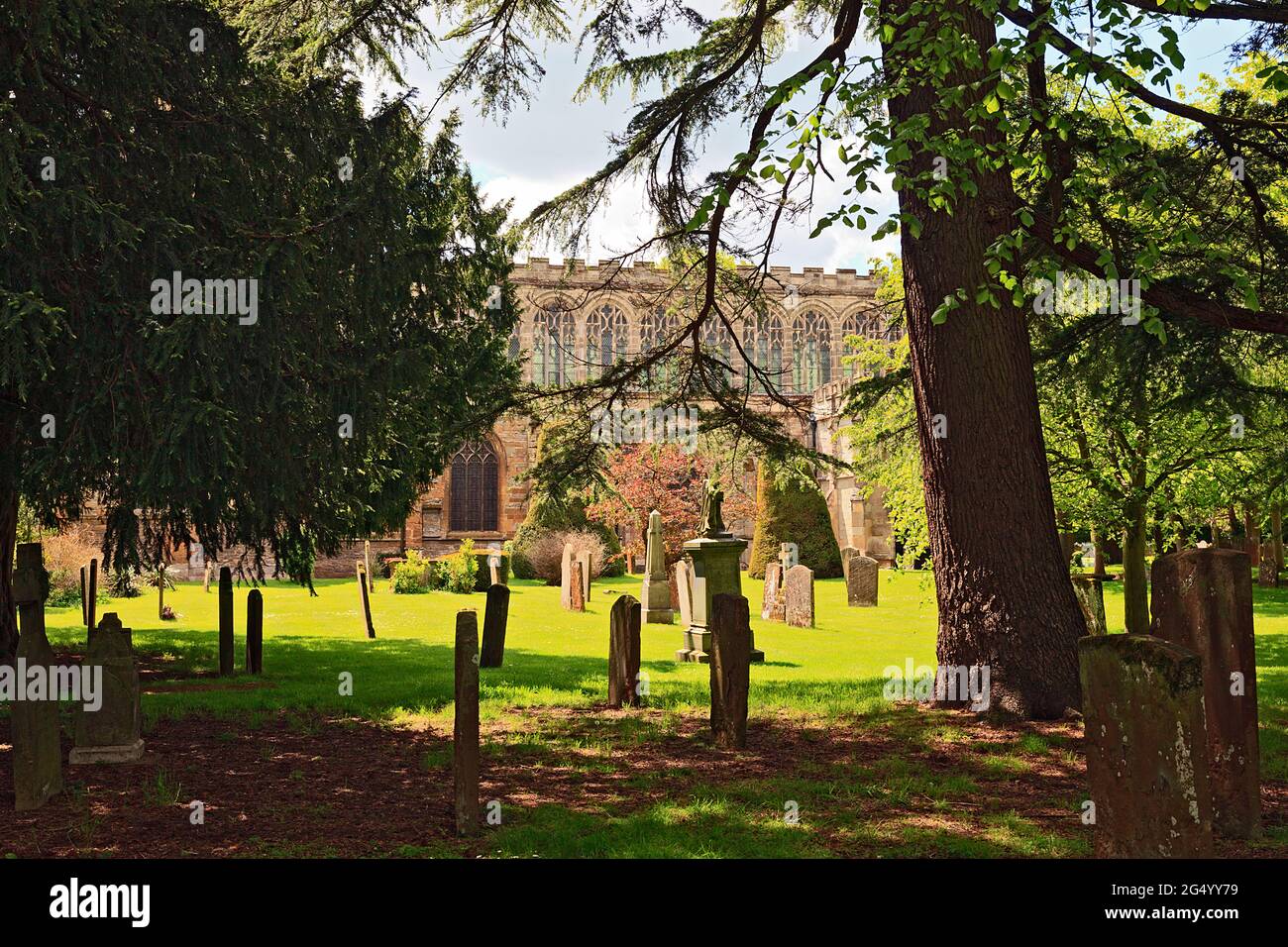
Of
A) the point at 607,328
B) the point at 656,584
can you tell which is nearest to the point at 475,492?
the point at 607,328

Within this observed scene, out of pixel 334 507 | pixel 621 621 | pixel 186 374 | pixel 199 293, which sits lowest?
pixel 621 621

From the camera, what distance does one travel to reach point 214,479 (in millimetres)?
6539

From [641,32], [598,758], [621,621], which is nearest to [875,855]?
[598,758]

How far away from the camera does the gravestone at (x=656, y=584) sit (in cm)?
1747

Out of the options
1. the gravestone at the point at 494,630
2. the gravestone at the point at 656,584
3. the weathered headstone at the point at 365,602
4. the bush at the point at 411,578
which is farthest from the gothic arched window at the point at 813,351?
the gravestone at the point at 494,630

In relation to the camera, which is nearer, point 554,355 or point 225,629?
point 225,629

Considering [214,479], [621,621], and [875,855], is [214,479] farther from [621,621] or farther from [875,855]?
[875,855]

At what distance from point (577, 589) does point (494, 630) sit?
7.76 m

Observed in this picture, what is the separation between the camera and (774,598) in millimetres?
18406

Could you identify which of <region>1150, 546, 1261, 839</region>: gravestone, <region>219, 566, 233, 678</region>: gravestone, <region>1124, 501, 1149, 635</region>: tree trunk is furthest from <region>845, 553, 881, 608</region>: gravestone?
<region>1150, 546, 1261, 839</region>: gravestone

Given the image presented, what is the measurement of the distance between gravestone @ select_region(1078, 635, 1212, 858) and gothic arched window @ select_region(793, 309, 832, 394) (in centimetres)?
4146

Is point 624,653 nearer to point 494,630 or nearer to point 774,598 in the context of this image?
point 494,630
